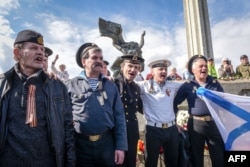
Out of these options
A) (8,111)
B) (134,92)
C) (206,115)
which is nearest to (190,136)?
(206,115)

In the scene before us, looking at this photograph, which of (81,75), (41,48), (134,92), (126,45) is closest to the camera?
(41,48)

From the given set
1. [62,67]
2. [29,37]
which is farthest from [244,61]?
[29,37]

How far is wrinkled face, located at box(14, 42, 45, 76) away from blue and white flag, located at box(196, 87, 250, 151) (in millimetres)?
2626

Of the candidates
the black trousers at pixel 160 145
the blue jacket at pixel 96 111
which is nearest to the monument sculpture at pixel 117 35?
the black trousers at pixel 160 145

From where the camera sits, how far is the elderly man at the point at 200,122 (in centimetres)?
419

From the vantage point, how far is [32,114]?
2.45 m

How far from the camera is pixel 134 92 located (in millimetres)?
4199

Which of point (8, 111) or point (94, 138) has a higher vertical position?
point (8, 111)

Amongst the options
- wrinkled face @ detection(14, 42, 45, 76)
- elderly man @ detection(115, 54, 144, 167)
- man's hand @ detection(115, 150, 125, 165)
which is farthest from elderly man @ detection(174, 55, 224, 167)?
wrinkled face @ detection(14, 42, 45, 76)

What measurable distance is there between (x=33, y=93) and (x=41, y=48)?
543 millimetres

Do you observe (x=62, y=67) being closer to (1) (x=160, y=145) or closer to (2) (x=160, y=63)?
(2) (x=160, y=63)

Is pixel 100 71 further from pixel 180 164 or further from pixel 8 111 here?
pixel 180 164

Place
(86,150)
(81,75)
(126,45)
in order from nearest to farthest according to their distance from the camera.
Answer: (86,150)
(81,75)
(126,45)

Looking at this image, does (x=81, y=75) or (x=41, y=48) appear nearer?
(x=41, y=48)
